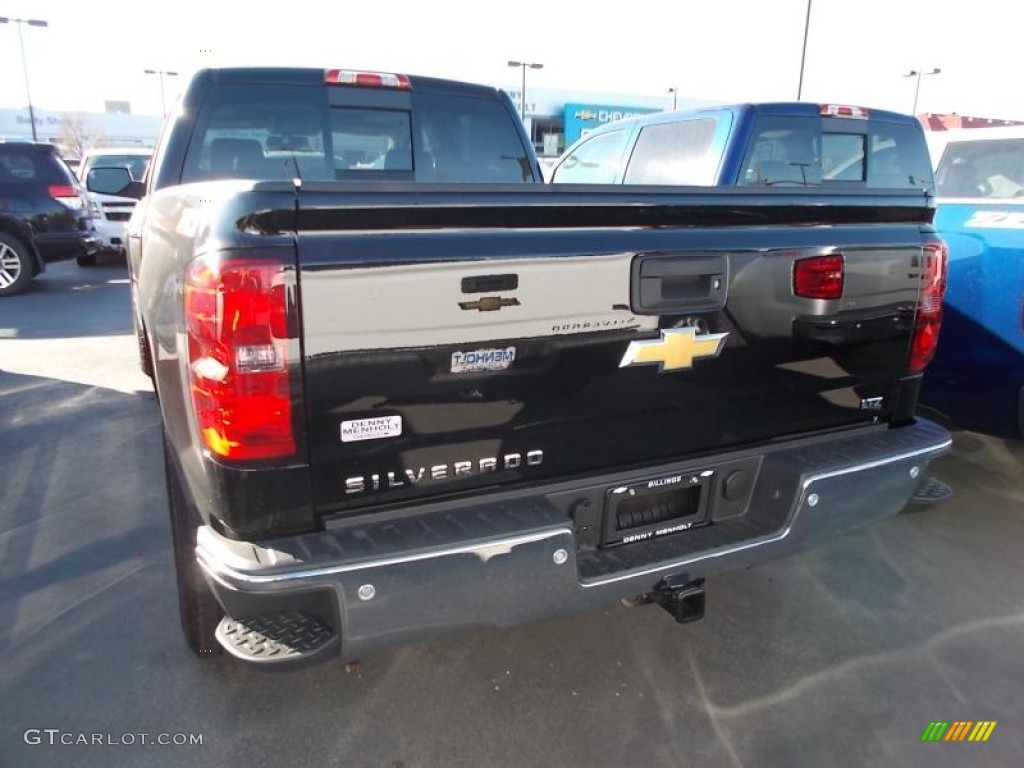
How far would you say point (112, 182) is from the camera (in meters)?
4.39

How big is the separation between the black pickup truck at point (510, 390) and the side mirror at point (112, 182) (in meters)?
2.41

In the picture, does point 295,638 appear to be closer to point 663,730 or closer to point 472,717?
point 472,717

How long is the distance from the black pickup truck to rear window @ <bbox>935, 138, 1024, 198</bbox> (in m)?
2.66

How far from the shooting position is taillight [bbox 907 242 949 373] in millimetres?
2638

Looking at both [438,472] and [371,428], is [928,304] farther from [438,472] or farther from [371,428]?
[371,428]

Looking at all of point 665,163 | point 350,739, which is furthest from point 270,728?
point 665,163

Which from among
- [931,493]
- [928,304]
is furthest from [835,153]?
[928,304]

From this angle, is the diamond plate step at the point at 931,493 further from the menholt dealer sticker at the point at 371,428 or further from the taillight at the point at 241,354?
the taillight at the point at 241,354

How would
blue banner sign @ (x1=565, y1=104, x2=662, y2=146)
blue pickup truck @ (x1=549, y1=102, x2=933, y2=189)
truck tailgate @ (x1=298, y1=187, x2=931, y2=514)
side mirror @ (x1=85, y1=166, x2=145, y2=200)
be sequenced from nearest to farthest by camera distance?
truck tailgate @ (x1=298, y1=187, x2=931, y2=514) < side mirror @ (x1=85, y1=166, x2=145, y2=200) < blue pickup truck @ (x1=549, y1=102, x2=933, y2=189) < blue banner sign @ (x1=565, y1=104, x2=662, y2=146)

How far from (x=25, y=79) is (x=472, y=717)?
4437 centimetres

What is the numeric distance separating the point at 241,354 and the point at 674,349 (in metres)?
1.20

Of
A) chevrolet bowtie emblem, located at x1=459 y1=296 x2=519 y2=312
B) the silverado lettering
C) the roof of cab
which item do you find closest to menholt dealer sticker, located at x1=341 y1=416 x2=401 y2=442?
the silverado lettering

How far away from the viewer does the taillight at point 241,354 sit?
5.48ft

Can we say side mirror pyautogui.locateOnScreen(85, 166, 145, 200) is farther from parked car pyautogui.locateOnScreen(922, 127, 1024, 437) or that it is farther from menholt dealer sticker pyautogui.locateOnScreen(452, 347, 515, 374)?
parked car pyautogui.locateOnScreen(922, 127, 1024, 437)
